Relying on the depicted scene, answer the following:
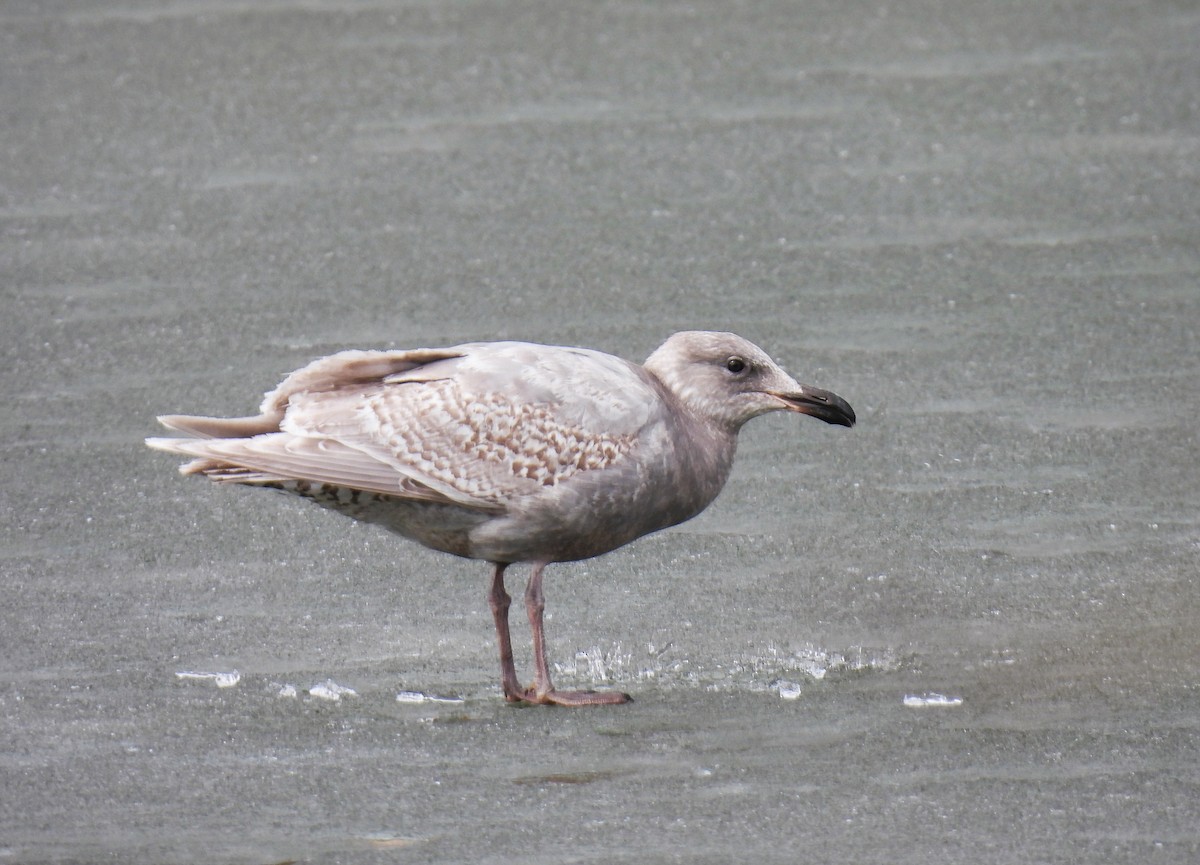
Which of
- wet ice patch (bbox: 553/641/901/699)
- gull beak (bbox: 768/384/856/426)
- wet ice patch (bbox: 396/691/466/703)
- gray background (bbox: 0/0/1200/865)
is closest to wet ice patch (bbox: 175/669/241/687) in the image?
gray background (bbox: 0/0/1200/865)

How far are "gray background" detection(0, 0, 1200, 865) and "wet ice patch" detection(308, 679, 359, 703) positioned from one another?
0.16ft

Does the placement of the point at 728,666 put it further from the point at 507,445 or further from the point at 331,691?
the point at 331,691

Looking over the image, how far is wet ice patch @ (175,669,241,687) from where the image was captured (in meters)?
5.57

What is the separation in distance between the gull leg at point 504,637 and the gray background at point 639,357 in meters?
0.09

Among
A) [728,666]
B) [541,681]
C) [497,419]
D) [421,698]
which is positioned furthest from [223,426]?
[728,666]

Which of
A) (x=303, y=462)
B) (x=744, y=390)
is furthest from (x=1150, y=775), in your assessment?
(x=303, y=462)

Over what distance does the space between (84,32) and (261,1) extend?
1.12 m

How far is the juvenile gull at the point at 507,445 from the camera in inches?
213

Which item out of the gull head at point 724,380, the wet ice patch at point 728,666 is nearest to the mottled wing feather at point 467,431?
the gull head at point 724,380

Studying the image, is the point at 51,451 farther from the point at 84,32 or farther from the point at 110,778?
the point at 84,32

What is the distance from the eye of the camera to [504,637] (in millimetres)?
5566

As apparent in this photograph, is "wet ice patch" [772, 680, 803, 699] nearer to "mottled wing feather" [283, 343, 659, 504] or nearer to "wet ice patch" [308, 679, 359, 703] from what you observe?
"mottled wing feather" [283, 343, 659, 504]

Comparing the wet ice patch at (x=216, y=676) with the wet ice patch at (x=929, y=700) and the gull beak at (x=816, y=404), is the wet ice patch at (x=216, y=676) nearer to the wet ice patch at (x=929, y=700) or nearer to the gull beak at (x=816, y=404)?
the gull beak at (x=816, y=404)

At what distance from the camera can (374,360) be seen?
5699mm
